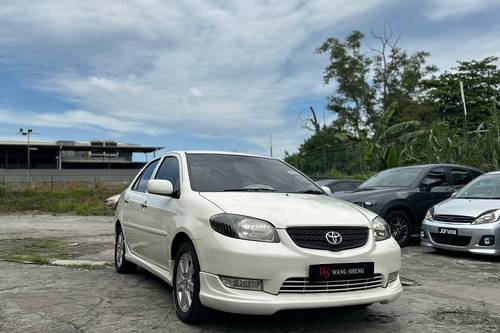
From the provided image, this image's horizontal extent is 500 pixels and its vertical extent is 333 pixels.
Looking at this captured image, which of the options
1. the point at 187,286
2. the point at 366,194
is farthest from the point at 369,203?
the point at 187,286

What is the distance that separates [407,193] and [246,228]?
268 inches

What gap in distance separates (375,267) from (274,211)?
3.20 feet

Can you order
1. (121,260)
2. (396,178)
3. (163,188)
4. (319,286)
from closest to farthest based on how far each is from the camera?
1. (319,286)
2. (163,188)
3. (121,260)
4. (396,178)

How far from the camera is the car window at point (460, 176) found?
36.8ft

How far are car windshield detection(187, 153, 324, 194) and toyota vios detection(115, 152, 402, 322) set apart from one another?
0.07ft

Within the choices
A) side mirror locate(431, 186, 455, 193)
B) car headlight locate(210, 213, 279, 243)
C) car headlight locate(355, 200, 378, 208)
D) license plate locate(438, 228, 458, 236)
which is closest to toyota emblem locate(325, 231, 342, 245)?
car headlight locate(210, 213, 279, 243)

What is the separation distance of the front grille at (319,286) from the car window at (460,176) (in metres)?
7.56

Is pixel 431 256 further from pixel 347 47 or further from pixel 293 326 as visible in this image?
pixel 347 47

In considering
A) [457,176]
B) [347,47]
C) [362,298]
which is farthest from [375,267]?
[347,47]

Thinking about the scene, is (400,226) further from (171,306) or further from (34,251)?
(34,251)

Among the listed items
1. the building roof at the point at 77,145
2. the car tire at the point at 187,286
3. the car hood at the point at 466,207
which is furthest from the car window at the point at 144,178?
the building roof at the point at 77,145

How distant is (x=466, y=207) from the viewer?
29.3 feet

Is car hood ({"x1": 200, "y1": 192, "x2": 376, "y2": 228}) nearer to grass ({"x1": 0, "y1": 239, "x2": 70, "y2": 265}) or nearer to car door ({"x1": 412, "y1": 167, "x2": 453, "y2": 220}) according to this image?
grass ({"x1": 0, "y1": 239, "x2": 70, "y2": 265})

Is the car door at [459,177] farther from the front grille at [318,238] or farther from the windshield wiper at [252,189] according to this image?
the front grille at [318,238]
